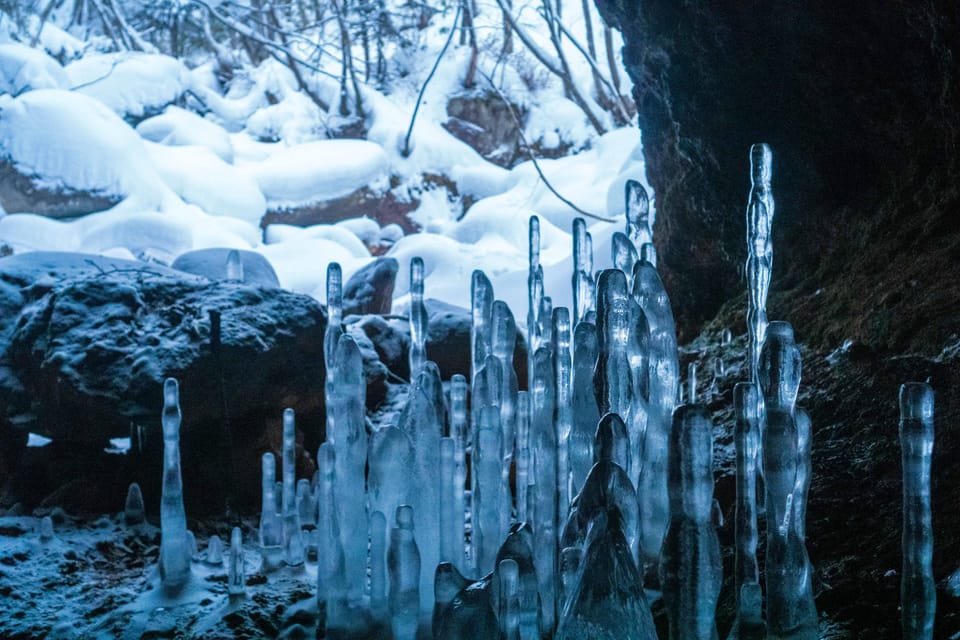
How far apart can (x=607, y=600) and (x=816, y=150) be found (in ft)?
7.27

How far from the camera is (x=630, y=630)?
112 centimetres

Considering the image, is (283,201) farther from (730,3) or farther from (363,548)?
(363,548)

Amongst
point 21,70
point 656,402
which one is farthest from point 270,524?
point 21,70

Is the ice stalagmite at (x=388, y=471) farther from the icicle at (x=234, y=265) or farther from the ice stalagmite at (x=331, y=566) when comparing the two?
the icicle at (x=234, y=265)

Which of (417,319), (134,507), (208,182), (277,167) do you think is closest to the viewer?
(417,319)

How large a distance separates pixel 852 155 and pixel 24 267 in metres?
3.42

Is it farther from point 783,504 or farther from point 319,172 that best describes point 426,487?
point 319,172

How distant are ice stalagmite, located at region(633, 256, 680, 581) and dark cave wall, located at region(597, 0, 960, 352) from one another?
700 millimetres

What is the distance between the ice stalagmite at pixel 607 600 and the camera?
3.66 ft

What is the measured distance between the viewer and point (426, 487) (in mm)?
1822

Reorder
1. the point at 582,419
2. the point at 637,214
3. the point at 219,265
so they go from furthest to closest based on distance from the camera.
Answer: the point at 219,265 < the point at 637,214 < the point at 582,419

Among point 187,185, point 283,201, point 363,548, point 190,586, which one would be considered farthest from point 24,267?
point 283,201

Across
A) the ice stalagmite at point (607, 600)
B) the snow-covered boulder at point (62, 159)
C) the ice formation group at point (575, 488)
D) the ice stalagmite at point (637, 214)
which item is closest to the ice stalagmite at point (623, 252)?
the ice formation group at point (575, 488)

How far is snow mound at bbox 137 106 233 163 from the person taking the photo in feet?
32.2
